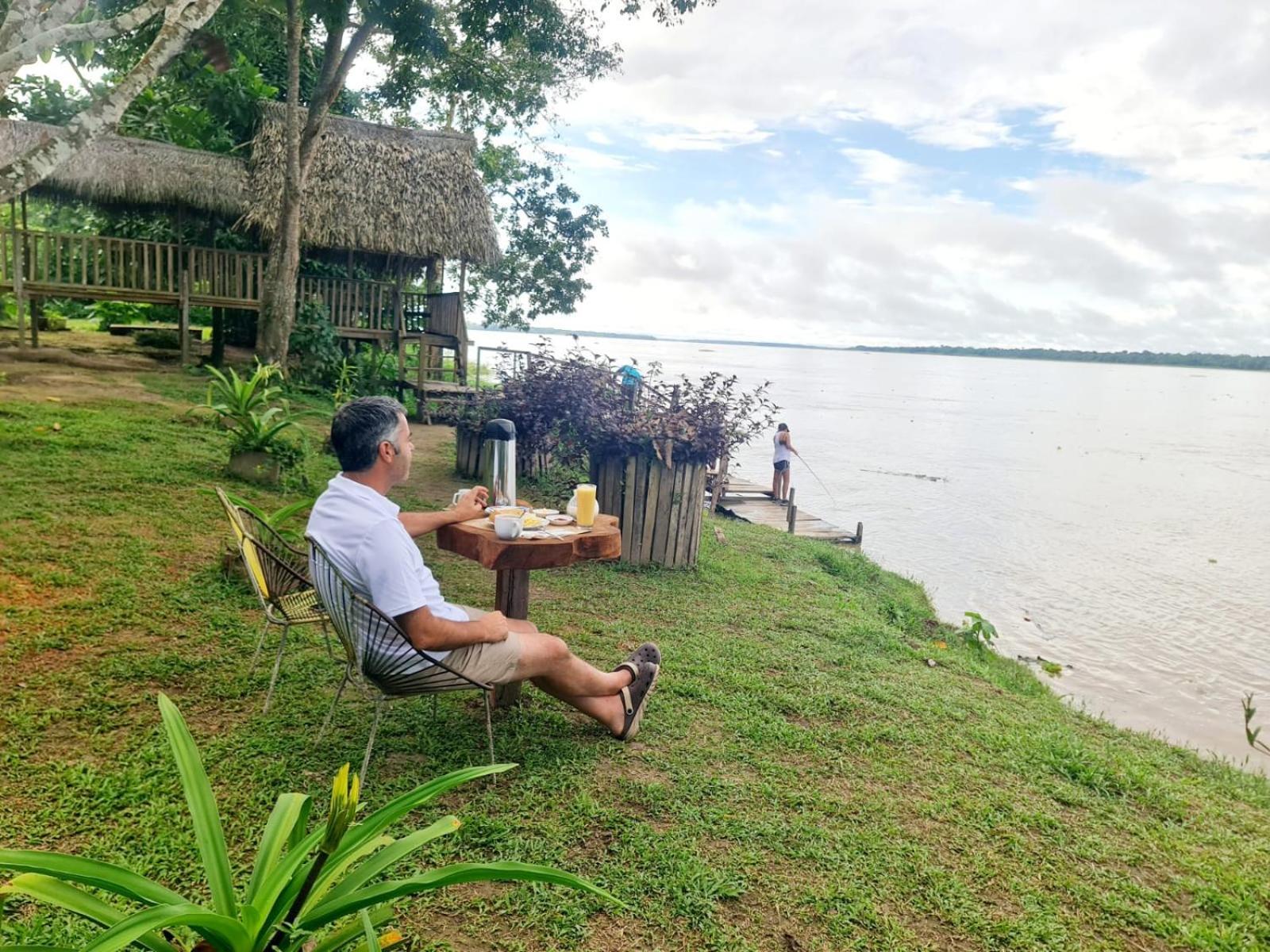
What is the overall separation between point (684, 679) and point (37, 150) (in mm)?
3793

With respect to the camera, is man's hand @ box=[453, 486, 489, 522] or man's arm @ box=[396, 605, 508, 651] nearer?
man's arm @ box=[396, 605, 508, 651]

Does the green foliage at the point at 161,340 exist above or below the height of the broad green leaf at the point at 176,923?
above

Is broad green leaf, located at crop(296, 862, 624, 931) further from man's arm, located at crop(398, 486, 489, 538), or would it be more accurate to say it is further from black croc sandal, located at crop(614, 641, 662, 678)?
black croc sandal, located at crop(614, 641, 662, 678)

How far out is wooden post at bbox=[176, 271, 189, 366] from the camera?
538 inches

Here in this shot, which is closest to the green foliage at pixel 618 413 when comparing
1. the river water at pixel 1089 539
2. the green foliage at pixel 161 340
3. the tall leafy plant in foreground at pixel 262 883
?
the river water at pixel 1089 539

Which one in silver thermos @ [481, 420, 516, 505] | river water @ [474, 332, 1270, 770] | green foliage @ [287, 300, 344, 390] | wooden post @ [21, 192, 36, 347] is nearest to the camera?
silver thermos @ [481, 420, 516, 505]

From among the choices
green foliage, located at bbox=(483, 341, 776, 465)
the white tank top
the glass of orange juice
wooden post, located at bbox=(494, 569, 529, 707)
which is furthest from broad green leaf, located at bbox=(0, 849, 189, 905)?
the white tank top

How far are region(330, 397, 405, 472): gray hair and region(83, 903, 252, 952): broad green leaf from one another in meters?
1.71

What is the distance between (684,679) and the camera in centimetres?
480

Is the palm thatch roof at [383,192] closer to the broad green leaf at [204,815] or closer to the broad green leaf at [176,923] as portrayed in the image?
the broad green leaf at [204,815]

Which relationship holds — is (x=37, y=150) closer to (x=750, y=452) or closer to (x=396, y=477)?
(x=396, y=477)

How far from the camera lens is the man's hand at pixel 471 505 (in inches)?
140

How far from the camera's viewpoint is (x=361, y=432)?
3.03 meters

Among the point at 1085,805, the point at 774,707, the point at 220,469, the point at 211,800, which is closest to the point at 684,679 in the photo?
the point at 774,707
